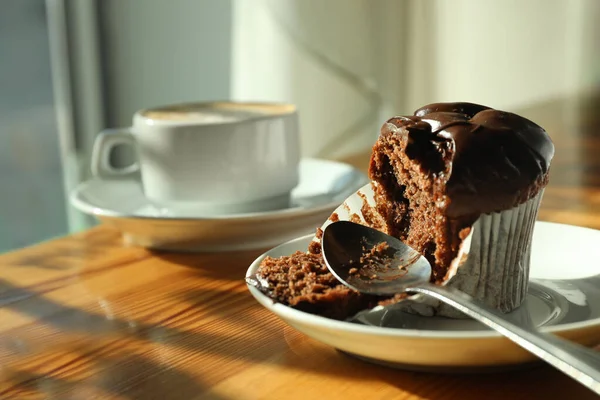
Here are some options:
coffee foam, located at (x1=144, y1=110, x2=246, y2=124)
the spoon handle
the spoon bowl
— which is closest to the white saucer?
coffee foam, located at (x1=144, y1=110, x2=246, y2=124)

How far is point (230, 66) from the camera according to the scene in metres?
2.89

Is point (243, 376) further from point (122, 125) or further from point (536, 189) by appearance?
point (122, 125)

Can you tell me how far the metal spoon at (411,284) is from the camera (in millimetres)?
485

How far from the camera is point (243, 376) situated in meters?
0.61

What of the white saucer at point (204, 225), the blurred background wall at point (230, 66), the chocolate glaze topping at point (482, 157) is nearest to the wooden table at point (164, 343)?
the white saucer at point (204, 225)

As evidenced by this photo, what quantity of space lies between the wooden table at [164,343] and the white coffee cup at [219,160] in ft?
0.36

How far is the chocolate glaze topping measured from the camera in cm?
64

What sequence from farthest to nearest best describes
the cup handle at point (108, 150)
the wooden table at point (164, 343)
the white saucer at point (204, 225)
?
the cup handle at point (108, 150), the white saucer at point (204, 225), the wooden table at point (164, 343)

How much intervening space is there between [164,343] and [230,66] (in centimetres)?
230

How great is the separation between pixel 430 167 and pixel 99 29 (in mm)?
2514

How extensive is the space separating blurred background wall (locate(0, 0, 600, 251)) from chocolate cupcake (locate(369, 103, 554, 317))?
1.82 m

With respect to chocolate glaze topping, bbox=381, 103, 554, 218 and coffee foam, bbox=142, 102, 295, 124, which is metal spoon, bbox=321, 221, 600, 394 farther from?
coffee foam, bbox=142, 102, 295, 124

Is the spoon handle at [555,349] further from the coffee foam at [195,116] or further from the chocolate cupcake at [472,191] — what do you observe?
the coffee foam at [195,116]

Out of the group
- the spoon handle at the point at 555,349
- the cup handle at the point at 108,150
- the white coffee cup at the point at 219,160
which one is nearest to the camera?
the spoon handle at the point at 555,349
